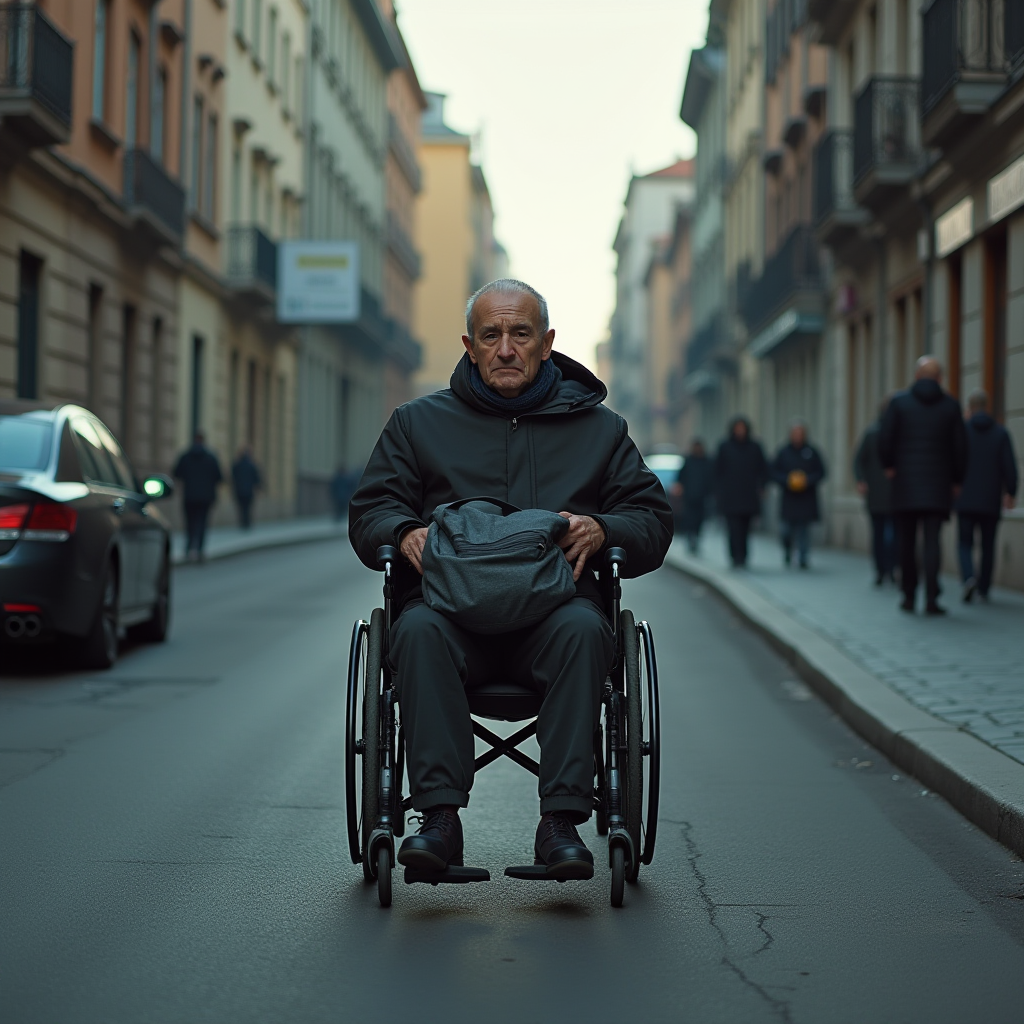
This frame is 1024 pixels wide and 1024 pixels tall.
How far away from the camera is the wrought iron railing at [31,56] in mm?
21172

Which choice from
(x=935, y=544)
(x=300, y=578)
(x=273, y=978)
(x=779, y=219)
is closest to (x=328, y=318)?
(x=779, y=219)

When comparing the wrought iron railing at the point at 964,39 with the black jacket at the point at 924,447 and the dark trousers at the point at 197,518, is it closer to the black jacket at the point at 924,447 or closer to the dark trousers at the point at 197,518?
the black jacket at the point at 924,447

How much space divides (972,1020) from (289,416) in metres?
44.0

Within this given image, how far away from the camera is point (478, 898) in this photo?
5.11 meters

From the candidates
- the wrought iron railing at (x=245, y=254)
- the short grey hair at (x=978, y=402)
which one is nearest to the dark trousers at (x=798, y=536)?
the short grey hair at (x=978, y=402)

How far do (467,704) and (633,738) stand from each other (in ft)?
1.45

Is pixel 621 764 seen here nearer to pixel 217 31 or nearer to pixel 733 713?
pixel 733 713

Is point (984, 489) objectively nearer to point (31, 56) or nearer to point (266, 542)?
point (31, 56)

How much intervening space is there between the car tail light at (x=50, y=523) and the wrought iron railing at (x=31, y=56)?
1192 cm

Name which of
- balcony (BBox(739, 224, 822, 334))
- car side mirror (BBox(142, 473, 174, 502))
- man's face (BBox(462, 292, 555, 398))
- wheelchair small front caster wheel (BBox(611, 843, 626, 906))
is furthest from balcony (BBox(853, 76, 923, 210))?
wheelchair small front caster wheel (BBox(611, 843, 626, 906))

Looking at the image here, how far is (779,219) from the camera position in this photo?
3859 cm

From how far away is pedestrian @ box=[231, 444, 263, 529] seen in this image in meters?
36.3

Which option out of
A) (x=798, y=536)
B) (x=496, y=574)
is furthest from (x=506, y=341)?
(x=798, y=536)

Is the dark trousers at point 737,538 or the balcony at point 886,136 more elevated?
the balcony at point 886,136
